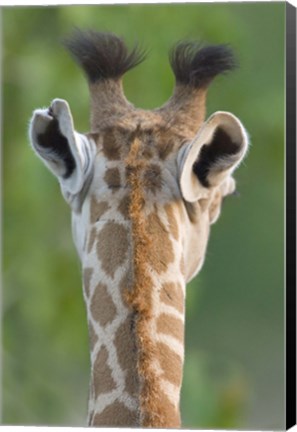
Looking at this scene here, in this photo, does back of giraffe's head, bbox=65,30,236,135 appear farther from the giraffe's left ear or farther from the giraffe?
the giraffe's left ear

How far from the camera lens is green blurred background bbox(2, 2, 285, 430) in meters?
5.86

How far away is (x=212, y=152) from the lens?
3.37 m

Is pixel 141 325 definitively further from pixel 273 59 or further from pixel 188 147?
pixel 273 59

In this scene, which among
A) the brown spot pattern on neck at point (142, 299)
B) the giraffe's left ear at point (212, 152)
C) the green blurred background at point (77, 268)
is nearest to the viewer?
the brown spot pattern on neck at point (142, 299)

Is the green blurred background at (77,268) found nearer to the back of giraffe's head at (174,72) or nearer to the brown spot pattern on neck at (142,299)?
the back of giraffe's head at (174,72)

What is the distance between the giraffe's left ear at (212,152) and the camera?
3324 mm

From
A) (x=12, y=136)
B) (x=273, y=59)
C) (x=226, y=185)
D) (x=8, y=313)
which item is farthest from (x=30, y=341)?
(x=226, y=185)

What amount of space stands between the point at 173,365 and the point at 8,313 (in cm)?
363

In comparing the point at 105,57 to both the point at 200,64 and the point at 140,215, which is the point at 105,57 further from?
the point at 140,215

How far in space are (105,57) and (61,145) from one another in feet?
1.18

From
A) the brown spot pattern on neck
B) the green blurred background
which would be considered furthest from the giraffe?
the green blurred background

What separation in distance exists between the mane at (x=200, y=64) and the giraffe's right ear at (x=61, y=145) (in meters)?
0.33

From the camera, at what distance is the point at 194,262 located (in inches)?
141

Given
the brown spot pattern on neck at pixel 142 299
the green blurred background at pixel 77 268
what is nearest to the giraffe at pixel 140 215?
the brown spot pattern on neck at pixel 142 299
